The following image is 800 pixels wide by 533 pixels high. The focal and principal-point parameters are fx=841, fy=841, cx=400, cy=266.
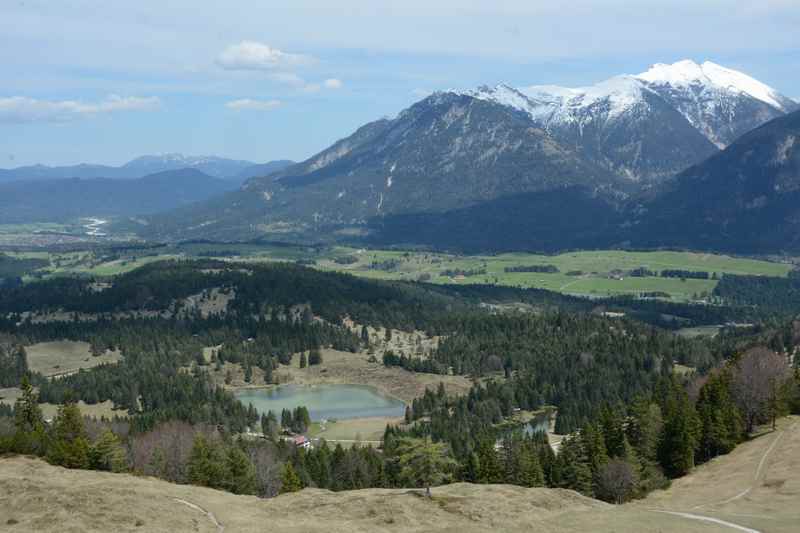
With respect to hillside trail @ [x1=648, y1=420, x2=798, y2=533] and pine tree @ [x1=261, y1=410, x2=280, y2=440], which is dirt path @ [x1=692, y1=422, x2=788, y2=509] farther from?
pine tree @ [x1=261, y1=410, x2=280, y2=440]

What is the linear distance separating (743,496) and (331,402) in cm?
11807

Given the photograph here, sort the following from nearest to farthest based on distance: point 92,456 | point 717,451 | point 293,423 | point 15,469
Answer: point 15,469
point 92,456
point 717,451
point 293,423

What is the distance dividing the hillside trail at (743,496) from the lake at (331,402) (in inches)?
3393

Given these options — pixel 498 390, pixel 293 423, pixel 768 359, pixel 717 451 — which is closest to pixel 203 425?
pixel 293 423

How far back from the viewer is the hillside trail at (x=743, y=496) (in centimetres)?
6397

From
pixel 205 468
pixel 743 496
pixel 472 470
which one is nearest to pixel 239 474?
pixel 205 468

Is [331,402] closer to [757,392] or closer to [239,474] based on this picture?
[239,474]

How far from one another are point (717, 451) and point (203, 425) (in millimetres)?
81972

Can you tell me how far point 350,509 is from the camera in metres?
68.1

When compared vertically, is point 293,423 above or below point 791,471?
below

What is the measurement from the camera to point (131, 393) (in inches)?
7200

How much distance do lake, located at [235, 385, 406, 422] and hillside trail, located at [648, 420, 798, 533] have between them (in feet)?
283

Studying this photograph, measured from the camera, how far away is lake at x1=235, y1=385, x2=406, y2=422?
175 meters

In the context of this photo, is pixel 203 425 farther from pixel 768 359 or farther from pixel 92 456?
pixel 768 359
